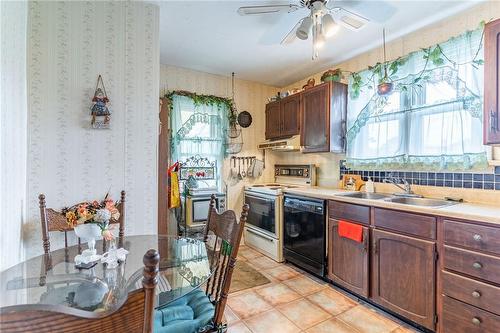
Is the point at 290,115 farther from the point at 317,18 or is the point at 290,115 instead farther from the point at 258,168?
the point at 317,18

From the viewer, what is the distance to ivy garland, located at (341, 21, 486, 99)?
2233mm


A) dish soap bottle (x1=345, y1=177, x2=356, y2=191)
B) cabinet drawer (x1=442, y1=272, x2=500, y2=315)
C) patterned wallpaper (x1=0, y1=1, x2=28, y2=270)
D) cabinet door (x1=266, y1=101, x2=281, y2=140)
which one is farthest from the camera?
cabinet door (x1=266, y1=101, x2=281, y2=140)

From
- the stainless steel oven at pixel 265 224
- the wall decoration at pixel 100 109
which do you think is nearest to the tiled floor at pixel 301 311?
the stainless steel oven at pixel 265 224

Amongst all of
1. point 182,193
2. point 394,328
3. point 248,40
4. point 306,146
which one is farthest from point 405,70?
point 182,193

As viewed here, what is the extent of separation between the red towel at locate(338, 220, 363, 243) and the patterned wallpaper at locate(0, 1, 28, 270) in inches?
92.3

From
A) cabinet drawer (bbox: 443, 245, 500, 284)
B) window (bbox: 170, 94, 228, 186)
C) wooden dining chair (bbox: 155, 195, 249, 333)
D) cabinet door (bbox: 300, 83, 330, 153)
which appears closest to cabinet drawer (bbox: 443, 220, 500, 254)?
cabinet drawer (bbox: 443, 245, 500, 284)

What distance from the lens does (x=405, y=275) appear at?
6.37ft

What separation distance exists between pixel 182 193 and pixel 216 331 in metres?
2.39

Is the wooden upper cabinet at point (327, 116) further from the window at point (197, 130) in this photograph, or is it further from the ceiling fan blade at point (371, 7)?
the window at point (197, 130)

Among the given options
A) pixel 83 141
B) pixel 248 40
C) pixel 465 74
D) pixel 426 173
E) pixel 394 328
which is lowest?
pixel 394 328

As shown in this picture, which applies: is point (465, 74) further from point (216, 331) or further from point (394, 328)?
point (216, 331)

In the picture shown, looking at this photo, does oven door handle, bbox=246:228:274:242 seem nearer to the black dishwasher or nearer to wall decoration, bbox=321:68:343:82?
the black dishwasher

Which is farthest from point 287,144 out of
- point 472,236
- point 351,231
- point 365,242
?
point 472,236

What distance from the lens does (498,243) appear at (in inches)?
58.9
